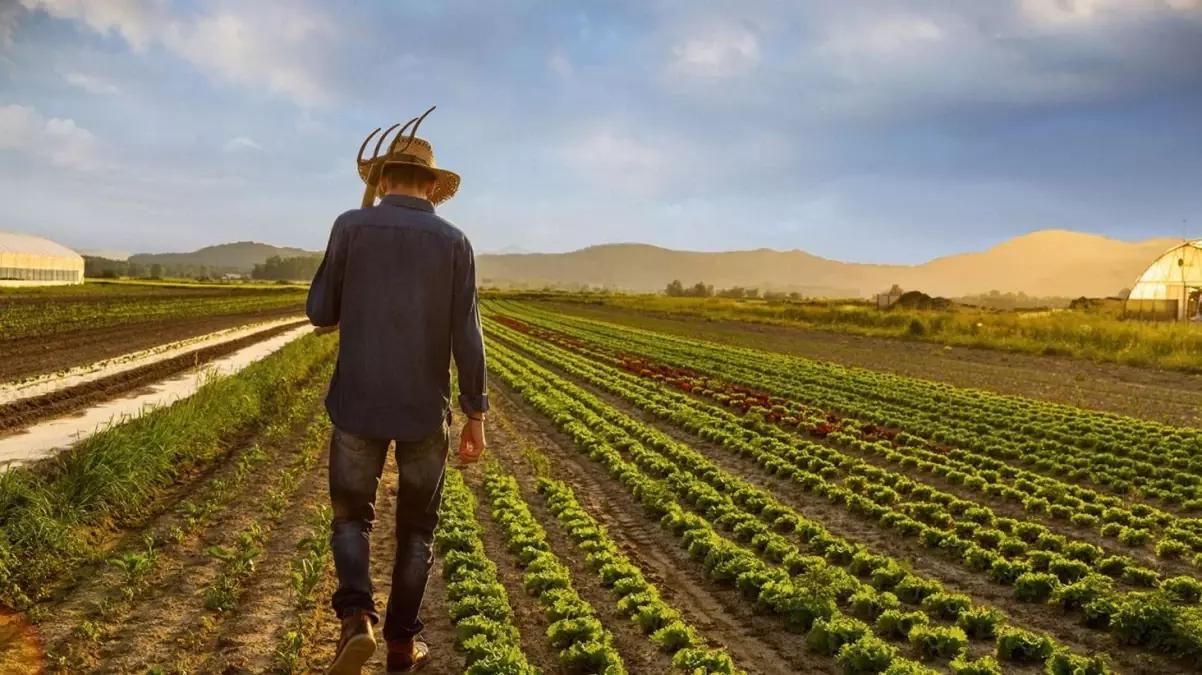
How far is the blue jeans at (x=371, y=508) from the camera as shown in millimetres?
3998

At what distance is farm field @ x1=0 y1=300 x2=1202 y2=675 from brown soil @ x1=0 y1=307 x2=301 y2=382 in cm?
820

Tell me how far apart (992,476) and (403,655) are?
9.28 metres

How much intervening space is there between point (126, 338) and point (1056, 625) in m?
28.9

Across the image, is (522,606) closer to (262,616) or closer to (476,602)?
(476,602)

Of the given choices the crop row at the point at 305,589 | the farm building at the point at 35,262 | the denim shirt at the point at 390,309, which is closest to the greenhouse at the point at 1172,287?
the crop row at the point at 305,589

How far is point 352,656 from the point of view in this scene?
150 inches

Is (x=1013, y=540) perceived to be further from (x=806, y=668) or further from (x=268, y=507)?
(x=268, y=507)

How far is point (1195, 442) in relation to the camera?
43.5 ft

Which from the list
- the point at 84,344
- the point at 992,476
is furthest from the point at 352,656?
the point at 84,344

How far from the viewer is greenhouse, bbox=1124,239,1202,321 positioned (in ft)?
148

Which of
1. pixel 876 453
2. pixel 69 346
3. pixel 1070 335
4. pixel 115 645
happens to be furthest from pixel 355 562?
pixel 1070 335

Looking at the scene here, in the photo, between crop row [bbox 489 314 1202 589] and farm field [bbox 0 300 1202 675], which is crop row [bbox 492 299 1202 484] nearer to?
farm field [bbox 0 300 1202 675]

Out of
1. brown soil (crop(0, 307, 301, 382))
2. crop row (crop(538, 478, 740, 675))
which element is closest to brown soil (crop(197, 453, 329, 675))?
crop row (crop(538, 478, 740, 675))

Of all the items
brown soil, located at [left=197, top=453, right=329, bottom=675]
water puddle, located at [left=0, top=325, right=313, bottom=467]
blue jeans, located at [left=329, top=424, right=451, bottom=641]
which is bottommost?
water puddle, located at [left=0, top=325, right=313, bottom=467]
